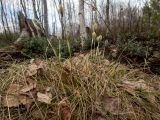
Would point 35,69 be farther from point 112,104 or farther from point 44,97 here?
point 112,104

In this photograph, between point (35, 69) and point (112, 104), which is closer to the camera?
point (112, 104)

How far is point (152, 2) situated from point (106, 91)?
8.19 m

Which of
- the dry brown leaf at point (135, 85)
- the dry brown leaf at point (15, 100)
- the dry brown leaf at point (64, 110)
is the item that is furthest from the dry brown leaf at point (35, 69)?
the dry brown leaf at point (135, 85)

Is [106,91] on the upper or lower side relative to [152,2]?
lower

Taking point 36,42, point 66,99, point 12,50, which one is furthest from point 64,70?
point 36,42

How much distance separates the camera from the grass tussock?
228 cm

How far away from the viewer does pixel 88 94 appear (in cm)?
242

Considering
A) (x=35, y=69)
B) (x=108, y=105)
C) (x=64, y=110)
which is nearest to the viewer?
(x=64, y=110)

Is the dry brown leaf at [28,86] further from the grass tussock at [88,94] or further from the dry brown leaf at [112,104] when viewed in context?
the dry brown leaf at [112,104]

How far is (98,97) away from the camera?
2.42 meters

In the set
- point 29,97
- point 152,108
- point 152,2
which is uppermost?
point 152,2

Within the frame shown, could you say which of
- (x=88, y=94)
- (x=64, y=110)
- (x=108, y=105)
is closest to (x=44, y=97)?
(x=64, y=110)

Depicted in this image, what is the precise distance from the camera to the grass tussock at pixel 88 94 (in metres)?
2.28

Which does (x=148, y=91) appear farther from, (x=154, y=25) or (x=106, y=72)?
(x=154, y=25)
